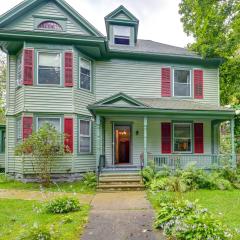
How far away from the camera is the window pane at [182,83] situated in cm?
1494

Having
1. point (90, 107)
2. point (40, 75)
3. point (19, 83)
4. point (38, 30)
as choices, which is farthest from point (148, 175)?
point (38, 30)

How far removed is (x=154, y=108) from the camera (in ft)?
39.1

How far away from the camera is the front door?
14156 millimetres

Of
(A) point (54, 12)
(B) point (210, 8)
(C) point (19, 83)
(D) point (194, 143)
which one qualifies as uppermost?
(B) point (210, 8)

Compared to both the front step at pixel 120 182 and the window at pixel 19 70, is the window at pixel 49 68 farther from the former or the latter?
the front step at pixel 120 182

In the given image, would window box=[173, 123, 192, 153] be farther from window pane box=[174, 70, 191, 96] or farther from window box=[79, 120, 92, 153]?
window box=[79, 120, 92, 153]

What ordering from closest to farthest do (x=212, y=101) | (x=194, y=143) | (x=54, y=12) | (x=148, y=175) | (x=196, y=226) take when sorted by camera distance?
(x=196, y=226)
(x=148, y=175)
(x=54, y=12)
(x=194, y=143)
(x=212, y=101)

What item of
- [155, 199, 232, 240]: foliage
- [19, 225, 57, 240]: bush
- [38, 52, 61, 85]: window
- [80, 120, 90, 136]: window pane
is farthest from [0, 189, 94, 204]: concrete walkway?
[38, 52, 61, 85]: window

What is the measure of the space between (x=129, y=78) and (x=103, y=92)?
1574 mm

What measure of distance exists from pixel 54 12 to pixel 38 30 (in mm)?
A: 1187

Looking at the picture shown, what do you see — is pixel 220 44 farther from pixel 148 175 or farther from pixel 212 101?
pixel 148 175

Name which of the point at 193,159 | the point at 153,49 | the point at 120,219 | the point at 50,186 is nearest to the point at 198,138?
the point at 193,159

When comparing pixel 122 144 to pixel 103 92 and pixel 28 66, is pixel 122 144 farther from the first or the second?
pixel 28 66

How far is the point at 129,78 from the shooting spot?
14430mm
